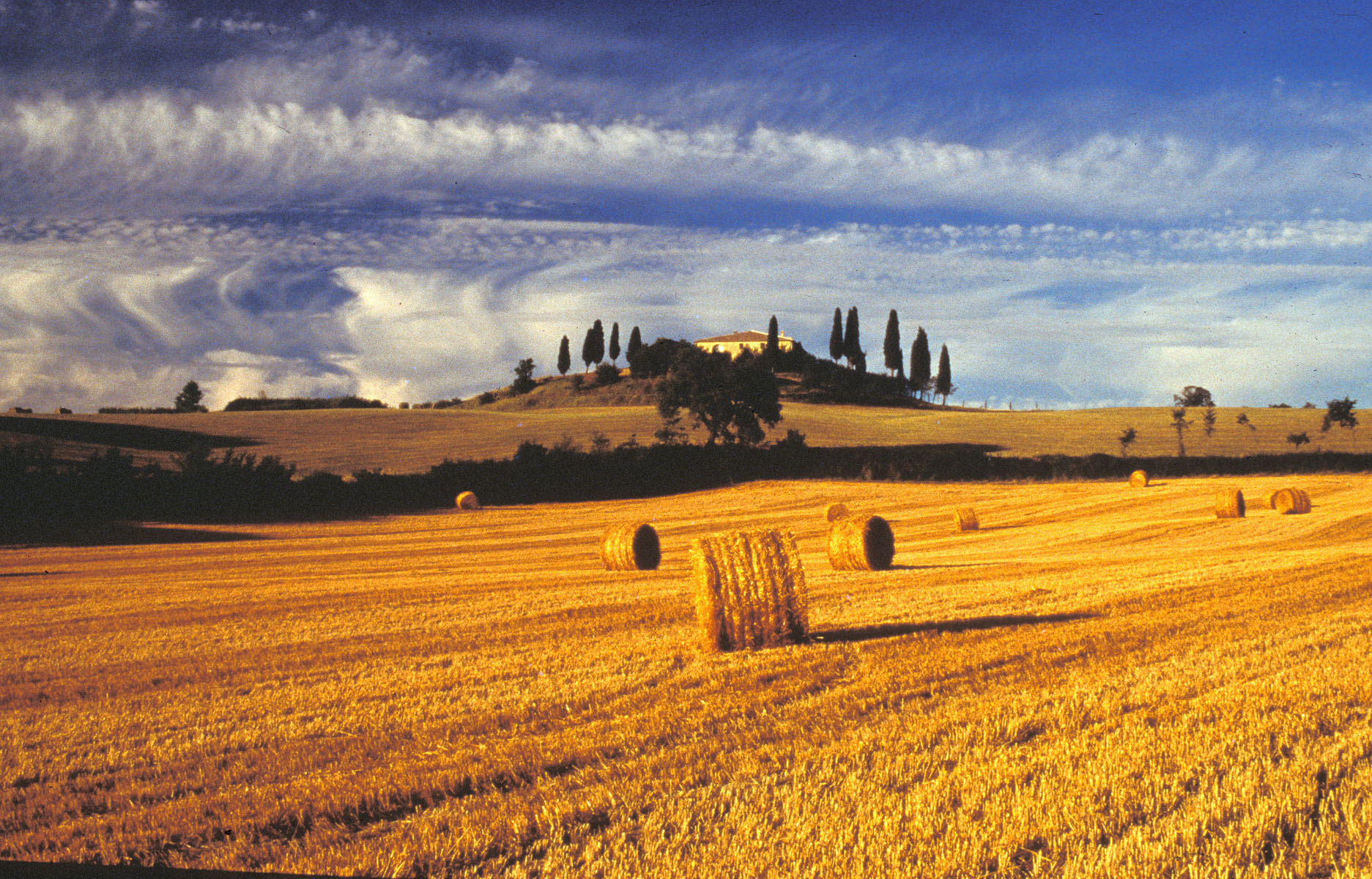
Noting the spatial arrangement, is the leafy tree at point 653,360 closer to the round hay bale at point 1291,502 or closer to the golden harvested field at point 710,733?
the round hay bale at point 1291,502

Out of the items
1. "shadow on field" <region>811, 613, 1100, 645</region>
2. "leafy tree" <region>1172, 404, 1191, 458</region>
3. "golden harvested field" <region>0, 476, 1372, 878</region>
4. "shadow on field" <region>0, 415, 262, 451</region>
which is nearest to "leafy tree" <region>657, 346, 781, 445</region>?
"leafy tree" <region>1172, 404, 1191, 458</region>

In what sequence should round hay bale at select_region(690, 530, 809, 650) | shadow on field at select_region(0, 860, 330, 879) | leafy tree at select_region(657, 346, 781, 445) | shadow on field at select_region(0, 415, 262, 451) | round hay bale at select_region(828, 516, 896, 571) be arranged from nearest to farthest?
shadow on field at select_region(0, 860, 330, 879)
round hay bale at select_region(690, 530, 809, 650)
round hay bale at select_region(828, 516, 896, 571)
shadow on field at select_region(0, 415, 262, 451)
leafy tree at select_region(657, 346, 781, 445)

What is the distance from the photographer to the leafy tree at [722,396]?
2190 inches

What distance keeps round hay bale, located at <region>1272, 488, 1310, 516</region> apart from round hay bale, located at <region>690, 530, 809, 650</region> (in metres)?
23.9

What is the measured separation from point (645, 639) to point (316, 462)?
1735 inches

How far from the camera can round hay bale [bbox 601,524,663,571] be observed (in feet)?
65.3

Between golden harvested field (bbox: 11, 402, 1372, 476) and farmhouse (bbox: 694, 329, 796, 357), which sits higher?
farmhouse (bbox: 694, 329, 796, 357)

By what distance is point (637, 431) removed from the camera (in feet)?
211

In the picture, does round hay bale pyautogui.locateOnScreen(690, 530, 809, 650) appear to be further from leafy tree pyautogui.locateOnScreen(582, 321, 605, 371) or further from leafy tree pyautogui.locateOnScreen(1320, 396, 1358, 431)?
leafy tree pyautogui.locateOnScreen(582, 321, 605, 371)

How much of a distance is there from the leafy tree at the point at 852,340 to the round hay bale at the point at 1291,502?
297 ft

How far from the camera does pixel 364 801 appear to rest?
4688 mm

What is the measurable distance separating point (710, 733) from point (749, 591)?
3385 mm

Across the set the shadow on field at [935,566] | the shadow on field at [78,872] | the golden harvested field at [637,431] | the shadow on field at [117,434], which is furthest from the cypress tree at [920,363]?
the shadow on field at [78,872]

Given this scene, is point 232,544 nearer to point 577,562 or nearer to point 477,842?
point 577,562
